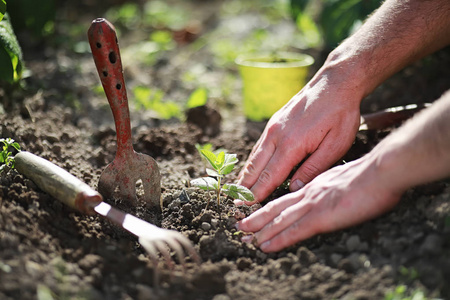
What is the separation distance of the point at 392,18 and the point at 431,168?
3.14 ft

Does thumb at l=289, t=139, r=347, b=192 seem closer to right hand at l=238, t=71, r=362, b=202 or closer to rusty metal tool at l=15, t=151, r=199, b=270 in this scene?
right hand at l=238, t=71, r=362, b=202

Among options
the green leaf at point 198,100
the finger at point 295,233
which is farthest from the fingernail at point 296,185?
the green leaf at point 198,100

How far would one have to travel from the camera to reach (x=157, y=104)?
3041 millimetres

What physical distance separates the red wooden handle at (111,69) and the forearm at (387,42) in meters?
0.85

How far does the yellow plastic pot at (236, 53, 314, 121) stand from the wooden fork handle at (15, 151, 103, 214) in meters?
1.45

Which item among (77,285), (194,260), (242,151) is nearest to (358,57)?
(242,151)


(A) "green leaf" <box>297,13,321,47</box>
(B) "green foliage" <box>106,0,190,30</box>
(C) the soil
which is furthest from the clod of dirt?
(B) "green foliage" <box>106,0,190,30</box>

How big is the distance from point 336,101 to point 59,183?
1088 millimetres

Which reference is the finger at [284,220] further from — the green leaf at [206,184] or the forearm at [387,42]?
the forearm at [387,42]

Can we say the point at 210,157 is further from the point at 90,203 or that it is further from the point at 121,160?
the point at 90,203

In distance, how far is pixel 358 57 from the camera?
207 cm

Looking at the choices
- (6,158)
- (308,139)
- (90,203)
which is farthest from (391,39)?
(6,158)

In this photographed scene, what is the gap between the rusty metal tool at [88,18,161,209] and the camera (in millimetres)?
1742

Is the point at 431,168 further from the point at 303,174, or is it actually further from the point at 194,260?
the point at 194,260
